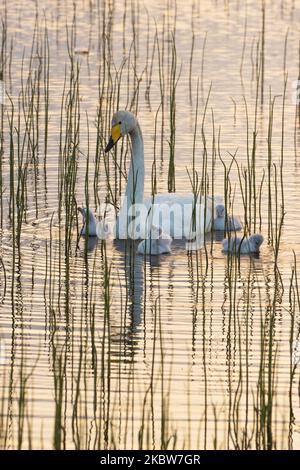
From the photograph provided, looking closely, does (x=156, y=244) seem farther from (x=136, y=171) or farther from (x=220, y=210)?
(x=136, y=171)

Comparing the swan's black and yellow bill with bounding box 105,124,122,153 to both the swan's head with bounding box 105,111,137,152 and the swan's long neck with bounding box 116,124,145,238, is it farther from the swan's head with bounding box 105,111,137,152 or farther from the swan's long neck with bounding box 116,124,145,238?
the swan's long neck with bounding box 116,124,145,238

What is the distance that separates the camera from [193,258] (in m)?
11.5

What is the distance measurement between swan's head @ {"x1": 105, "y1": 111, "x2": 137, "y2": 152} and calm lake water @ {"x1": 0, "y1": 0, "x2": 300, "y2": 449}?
15 cm

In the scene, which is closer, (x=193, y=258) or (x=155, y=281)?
(x=155, y=281)

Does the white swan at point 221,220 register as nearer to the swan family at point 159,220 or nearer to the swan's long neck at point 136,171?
the swan family at point 159,220

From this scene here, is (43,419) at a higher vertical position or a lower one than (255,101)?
lower

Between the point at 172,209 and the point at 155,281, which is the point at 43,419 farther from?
the point at 172,209

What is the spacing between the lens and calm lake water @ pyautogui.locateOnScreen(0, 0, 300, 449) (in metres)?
7.63

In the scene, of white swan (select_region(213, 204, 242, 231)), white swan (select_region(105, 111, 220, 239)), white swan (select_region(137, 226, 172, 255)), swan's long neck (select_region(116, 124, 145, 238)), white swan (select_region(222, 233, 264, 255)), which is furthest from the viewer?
white swan (select_region(213, 204, 242, 231))

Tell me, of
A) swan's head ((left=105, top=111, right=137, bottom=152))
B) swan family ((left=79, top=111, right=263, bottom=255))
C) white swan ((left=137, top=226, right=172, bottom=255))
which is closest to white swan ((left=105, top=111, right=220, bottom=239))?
swan family ((left=79, top=111, right=263, bottom=255))

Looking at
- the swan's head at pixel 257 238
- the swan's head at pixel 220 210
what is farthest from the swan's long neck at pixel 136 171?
the swan's head at pixel 257 238

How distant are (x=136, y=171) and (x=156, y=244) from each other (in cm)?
133

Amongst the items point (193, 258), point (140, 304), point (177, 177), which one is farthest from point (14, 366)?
point (177, 177)

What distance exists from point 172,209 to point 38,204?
147cm
